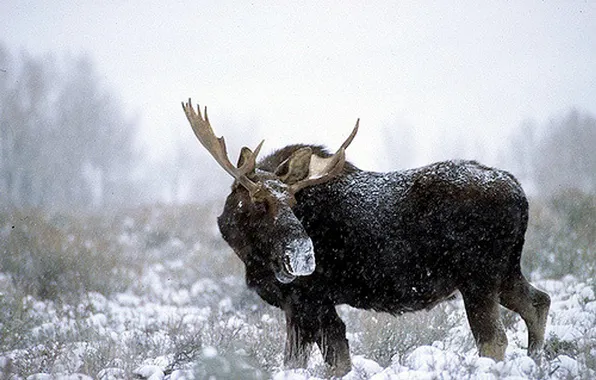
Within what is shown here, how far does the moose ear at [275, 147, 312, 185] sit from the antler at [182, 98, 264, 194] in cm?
35

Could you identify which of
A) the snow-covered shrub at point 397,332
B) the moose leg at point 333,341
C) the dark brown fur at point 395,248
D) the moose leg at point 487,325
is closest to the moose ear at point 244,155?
the dark brown fur at point 395,248

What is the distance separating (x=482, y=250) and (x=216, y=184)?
34082 mm

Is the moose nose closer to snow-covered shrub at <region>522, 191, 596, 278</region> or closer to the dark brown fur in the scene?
the dark brown fur

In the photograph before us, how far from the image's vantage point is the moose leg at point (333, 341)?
17.9ft

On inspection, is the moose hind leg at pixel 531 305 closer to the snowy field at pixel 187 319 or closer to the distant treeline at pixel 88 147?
the snowy field at pixel 187 319

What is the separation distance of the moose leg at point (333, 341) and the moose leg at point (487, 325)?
1.05 meters

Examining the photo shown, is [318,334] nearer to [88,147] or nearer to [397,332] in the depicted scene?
[397,332]

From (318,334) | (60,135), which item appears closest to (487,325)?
(318,334)

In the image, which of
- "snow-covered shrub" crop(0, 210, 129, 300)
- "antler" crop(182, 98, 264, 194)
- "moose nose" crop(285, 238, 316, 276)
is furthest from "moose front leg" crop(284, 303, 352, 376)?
"snow-covered shrub" crop(0, 210, 129, 300)

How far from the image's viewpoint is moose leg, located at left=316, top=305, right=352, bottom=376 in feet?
17.9

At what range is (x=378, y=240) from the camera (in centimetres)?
559

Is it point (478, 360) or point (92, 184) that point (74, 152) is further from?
point (478, 360)

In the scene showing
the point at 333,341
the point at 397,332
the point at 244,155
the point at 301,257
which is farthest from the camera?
the point at 397,332

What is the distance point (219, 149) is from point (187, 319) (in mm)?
3297
